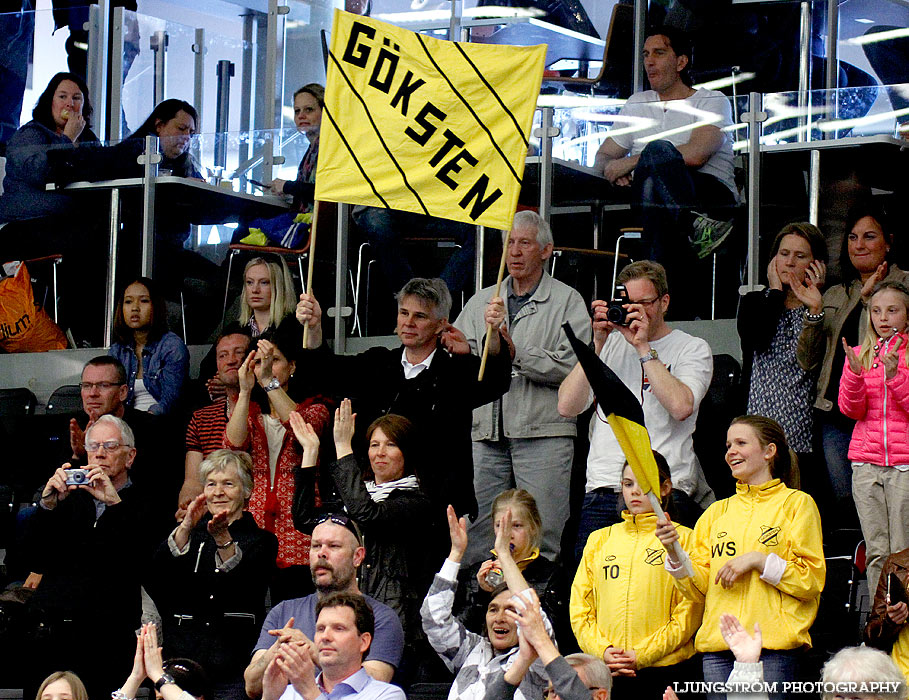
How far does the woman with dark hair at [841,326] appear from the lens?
8328mm

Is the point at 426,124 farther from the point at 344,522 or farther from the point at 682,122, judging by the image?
Answer: the point at 344,522

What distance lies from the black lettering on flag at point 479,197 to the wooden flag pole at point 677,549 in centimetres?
198

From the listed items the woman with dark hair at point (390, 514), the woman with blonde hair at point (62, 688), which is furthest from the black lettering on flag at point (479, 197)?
the woman with blonde hair at point (62, 688)

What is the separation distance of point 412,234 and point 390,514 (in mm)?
2607

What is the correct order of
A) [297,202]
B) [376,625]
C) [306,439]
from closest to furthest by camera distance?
1. [376,625]
2. [306,439]
3. [297,202]

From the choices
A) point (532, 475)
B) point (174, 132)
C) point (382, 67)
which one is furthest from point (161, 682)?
point (174, 132)

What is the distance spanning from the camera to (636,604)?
286 inches

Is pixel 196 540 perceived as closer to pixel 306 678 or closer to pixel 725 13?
pixel 306 678

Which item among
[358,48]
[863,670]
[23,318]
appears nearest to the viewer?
[863,670]

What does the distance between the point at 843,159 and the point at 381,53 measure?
257cm

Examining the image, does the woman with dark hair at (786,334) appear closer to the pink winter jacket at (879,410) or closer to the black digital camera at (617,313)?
the pink winter jacket at (879,410)

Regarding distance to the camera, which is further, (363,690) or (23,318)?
(23,318)

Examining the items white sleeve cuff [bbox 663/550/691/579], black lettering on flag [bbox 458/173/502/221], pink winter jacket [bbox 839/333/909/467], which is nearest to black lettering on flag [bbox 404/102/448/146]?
black lettering on flag [bbox 458/173/502/221]

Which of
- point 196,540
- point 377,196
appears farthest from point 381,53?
point 196,540
